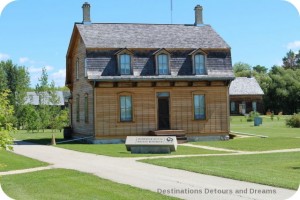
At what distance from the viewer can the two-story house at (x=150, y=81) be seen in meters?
30.1

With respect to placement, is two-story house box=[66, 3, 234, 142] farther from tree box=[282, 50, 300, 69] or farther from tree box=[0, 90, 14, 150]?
tree box=[282, 50, 300, 69]

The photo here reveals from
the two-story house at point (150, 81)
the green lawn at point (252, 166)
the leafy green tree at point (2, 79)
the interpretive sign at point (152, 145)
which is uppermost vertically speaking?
the leafy green tree at point (2, 79)

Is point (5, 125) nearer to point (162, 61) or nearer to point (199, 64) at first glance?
point (162, 61)

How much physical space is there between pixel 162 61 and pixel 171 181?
722 inches

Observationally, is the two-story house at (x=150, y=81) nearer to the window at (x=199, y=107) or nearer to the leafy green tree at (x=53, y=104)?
the window at (x=199, y=107)

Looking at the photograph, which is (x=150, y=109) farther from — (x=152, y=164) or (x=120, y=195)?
(x=120, y=195)

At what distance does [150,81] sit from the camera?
3052 cm

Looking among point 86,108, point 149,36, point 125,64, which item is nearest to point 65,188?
point 125,64

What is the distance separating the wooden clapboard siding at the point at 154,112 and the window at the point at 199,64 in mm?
1002

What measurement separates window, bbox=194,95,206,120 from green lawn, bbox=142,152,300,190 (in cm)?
1082

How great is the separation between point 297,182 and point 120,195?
434cm

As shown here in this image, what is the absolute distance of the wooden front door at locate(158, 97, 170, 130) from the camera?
31.0 m

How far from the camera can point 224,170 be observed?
49.7 feet

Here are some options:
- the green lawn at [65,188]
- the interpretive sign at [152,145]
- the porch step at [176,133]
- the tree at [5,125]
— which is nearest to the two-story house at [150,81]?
the porch step at [176,133]
